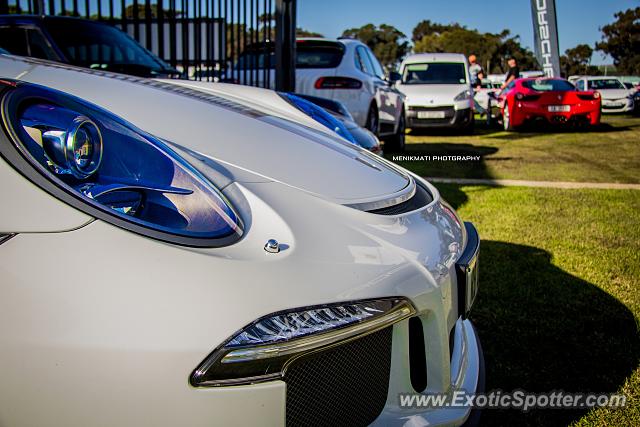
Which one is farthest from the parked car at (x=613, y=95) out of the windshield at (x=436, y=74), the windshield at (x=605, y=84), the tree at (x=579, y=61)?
the tree at (x=579, y=61)

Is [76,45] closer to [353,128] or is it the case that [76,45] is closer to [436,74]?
[353,128]

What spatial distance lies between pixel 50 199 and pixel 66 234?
0.28 feet

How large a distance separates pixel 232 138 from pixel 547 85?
1343 centimetres

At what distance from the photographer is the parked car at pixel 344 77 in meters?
7.18

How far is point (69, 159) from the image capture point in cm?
119

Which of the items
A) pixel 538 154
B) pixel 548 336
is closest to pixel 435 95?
pixel 538 154

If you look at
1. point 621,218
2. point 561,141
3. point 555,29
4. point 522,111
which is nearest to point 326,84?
point 621,218

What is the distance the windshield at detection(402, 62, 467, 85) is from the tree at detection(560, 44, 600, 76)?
72.9 meters

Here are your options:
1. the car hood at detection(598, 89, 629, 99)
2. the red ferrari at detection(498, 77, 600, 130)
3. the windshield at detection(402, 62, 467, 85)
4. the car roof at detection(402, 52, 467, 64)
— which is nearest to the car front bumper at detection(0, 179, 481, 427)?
the windshield at detection(402, 62, 467, 85)

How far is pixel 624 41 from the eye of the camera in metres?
62.3

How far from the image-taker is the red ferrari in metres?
12.9

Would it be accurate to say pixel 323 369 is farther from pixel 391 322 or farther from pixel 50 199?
pixel 50 199

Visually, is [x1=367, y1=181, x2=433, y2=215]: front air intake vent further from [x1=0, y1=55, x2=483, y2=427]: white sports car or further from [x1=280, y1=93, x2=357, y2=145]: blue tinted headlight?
[x1=280, y1=93, x2=357, y2=145]: blue tinted headlight

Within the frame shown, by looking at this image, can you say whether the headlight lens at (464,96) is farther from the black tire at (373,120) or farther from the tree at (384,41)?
the tree at (384,41)
